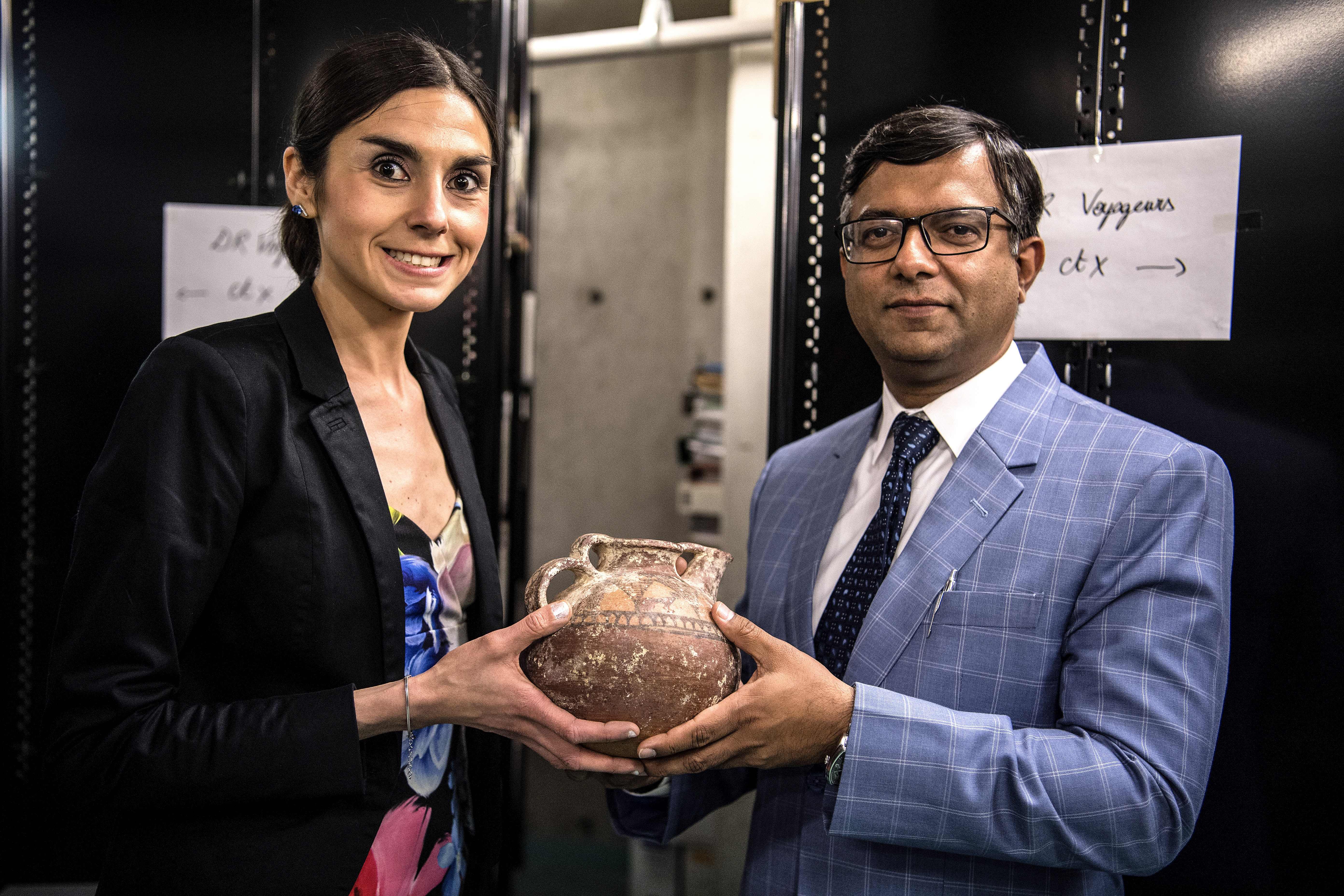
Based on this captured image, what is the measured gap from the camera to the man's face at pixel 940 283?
1.48 m

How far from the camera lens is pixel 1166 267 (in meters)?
1.75

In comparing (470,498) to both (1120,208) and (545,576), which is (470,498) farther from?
(1120,208)

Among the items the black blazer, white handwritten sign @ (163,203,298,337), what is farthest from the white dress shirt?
white handwritten sign @ (163,203,298,337)

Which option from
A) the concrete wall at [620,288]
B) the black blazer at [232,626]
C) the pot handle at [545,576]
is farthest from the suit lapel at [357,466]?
the concrete wall at [620,288]

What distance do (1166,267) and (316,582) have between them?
170 centimetres

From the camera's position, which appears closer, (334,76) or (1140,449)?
(1140,449)

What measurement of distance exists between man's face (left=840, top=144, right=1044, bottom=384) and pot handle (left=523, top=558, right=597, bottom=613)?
66 centimetres

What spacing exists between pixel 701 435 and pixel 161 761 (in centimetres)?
319

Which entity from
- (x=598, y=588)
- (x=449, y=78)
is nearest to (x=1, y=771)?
(x=598, y=588)

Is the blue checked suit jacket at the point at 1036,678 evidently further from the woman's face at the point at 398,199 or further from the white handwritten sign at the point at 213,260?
the white handwritten sign at the point at 213,260

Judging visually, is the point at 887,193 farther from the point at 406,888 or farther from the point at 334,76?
the point at 406,888

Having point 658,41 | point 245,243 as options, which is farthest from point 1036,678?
point 658,41

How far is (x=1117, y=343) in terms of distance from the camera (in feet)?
5.90

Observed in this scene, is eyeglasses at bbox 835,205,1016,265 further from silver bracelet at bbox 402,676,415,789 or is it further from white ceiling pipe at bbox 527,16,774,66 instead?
white ceiling pipe at bbox 527,16,774,66
